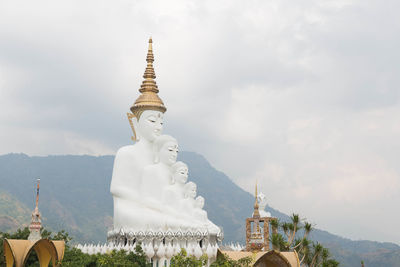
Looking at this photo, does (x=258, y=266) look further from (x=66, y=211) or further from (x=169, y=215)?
(x=66, y=211)

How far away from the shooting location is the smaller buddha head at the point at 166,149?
23828mm

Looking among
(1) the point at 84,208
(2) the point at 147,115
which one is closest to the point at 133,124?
(2) the point at 147,115

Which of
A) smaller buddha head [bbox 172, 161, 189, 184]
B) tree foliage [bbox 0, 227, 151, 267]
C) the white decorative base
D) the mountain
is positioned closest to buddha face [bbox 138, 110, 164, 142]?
smaller buddha head [bbox 172, 161, 189, 184]

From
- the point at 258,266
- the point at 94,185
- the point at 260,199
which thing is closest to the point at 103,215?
the point at 94,185

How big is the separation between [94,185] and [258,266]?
17764cm

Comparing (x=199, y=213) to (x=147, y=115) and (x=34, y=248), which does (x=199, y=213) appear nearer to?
(x=147, y=115)

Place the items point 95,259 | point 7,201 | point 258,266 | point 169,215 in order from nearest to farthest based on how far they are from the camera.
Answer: point 258,266 → point 95,259 → point 169,215 → point 7,201

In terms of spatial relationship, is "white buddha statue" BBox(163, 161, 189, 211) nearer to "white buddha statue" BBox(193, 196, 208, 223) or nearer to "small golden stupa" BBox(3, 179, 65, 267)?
"white buddha statue" BBox(193, 196, 208, 223)

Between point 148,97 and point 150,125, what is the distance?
56.8 inches

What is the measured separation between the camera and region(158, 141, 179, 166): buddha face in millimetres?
23812

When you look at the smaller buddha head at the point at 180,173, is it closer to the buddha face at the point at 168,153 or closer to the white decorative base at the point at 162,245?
the buddha face at the point at 168,153

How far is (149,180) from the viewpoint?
2330 cm

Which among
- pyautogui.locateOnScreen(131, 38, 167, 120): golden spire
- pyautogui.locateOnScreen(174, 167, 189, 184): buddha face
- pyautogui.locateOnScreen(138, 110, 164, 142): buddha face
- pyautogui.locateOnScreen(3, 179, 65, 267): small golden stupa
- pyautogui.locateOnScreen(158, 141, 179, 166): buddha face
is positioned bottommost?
pyautogui.locateOnScreen(3, 179, 65, 267): small golden stupa

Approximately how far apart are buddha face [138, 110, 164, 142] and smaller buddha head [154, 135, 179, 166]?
13.2 inches
